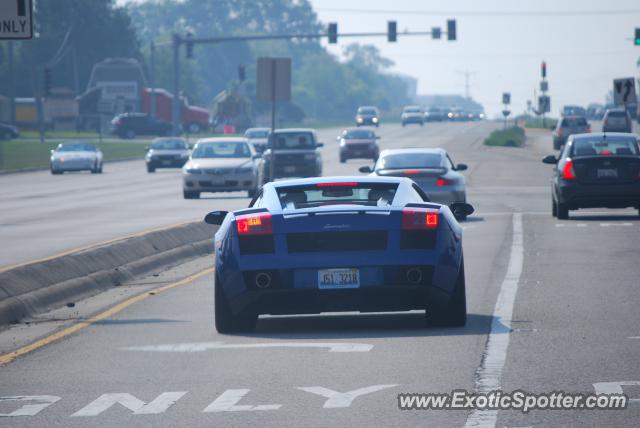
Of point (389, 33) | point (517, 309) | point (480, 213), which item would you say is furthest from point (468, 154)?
point (517, 309)

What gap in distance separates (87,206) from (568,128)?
134 feet

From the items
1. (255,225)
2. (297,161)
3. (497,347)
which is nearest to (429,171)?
(255,225)

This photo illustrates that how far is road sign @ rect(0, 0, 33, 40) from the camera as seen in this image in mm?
Result: 14320

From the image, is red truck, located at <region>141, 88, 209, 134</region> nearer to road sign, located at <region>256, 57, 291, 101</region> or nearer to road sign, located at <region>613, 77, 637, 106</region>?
road sign, located at <region>613, 77, 637, 106</region>

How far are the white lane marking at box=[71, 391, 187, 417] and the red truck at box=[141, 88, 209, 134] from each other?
102671mm

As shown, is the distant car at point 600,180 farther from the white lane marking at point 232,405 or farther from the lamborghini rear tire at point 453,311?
the white lane marking at point 232,405

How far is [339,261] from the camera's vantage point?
1199 centimetres

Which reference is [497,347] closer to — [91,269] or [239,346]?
[239,346]

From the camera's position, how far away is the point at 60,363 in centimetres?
1101

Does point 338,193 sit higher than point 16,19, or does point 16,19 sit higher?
point 16,19

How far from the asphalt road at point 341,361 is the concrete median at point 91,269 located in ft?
2.24

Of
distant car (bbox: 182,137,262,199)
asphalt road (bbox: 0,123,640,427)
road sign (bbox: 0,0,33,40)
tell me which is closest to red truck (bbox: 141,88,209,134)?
distant car (bbox: 182,137,262,199)

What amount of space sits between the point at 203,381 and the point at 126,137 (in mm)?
101807

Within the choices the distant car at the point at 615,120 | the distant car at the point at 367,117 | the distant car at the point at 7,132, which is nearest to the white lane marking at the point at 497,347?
the distant car at the point at 615,120
